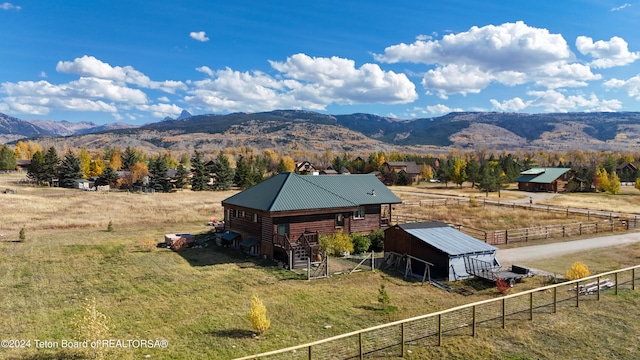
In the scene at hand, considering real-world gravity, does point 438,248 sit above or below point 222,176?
below

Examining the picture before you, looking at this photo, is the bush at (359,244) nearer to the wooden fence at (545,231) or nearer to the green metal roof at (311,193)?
the green metal roof at (311,193)

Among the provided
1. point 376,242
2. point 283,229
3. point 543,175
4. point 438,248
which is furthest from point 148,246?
point 543,175

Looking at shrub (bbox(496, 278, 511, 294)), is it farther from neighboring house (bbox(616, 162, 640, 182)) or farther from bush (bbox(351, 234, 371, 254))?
neighboring house (bbox(616, 162, 640, 182))

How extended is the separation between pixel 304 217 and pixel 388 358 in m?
17.5

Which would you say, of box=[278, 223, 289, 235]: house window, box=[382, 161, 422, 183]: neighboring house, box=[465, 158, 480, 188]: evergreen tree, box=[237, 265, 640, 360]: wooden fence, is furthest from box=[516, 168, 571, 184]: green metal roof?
box=[278, 223, 289, 235]: house window

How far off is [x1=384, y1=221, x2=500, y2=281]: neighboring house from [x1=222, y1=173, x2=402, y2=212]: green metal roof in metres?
6.08

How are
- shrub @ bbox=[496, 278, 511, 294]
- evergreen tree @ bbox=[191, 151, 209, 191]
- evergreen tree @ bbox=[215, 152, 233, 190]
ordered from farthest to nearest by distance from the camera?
evergreen tree @ bbox=[215, 152, 233, 190] < evergreen tree @ bbox=[191, 151, 209, 191] < shrub @ bbox=[496, 278, 511, 294]

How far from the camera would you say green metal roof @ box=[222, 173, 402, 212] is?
97.5ft

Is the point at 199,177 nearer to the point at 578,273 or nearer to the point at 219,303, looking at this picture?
the point at 219,303

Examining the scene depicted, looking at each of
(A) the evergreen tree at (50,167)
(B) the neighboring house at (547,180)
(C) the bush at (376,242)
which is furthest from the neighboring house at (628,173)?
(A) the evergreen tree at (50,167)

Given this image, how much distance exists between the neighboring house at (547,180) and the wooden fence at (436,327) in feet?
254

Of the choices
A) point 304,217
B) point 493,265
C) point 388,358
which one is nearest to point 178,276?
point 304,217

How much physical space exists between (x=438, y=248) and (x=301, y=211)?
32.2ft

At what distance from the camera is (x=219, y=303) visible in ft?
62.3
